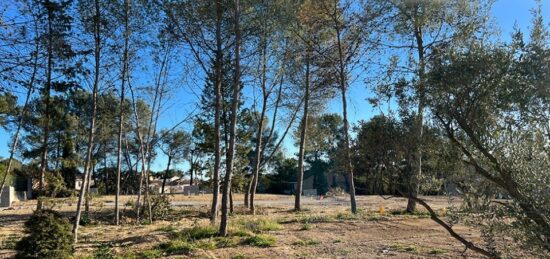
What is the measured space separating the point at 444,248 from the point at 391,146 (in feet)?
18.2

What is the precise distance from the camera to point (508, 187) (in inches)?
150

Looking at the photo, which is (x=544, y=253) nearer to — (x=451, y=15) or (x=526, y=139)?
(x=526, y=139)

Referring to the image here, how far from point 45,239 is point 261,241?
444 centimetres

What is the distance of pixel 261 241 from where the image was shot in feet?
33.9

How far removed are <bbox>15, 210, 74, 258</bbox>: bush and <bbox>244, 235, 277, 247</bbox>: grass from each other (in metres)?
3.85

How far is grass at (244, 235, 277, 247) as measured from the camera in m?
10.1

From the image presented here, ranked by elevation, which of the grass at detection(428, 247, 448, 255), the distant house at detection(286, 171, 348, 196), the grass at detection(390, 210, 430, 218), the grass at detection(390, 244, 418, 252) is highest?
the distant house at detection(286, 171, 348, 196)

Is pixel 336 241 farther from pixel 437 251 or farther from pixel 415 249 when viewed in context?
pixel 437 251

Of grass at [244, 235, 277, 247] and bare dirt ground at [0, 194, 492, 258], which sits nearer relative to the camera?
bare dirt ground at [0, 194, 492, 258]

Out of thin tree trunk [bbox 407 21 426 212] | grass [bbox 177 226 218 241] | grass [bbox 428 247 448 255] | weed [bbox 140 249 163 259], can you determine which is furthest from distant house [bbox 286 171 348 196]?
thin tree trunk [bbox 407 21 426 212]

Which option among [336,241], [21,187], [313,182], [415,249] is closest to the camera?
[415,249]

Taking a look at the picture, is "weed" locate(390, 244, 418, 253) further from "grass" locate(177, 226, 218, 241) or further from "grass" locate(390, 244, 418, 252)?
"grass" locate(177, 226, 218, 241)

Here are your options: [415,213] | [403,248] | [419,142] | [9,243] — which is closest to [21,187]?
[9,243]

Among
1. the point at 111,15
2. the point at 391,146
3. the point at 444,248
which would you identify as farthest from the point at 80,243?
the point at 391,146
